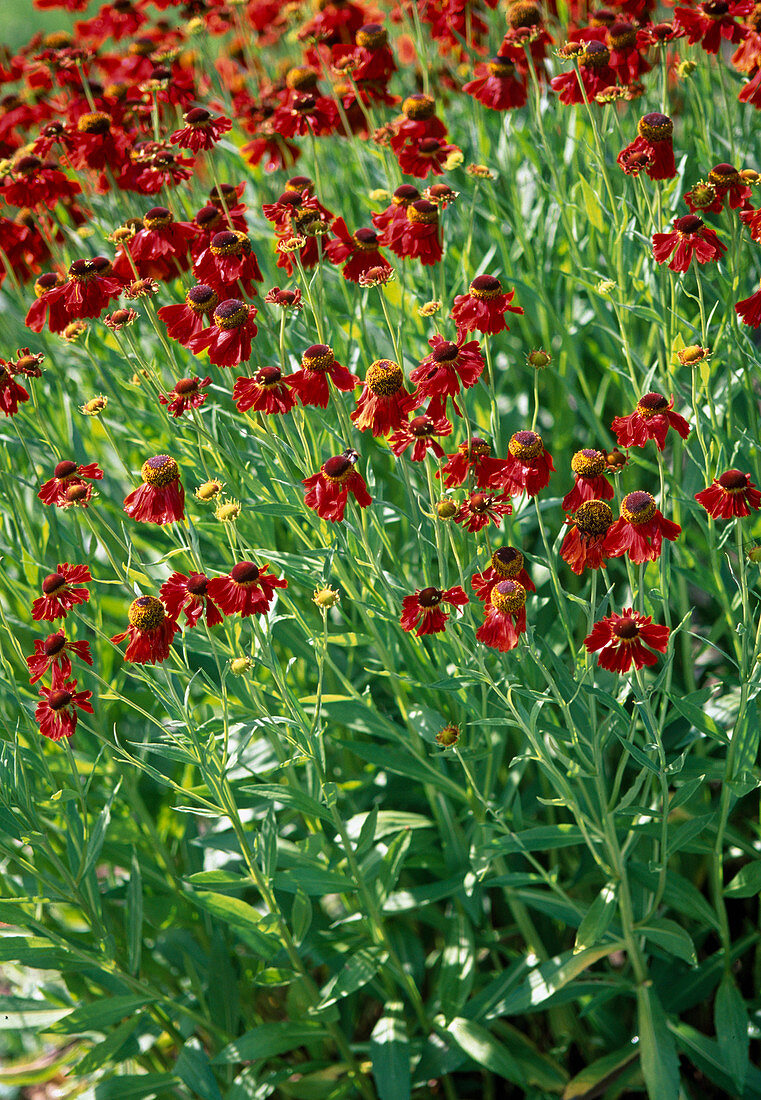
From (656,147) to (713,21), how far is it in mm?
525

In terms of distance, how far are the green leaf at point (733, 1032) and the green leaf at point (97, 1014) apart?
3.66ft

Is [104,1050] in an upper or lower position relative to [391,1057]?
upper

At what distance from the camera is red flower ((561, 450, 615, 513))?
4.62 ft

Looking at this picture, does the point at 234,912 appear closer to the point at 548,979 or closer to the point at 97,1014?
the point at 97,1014

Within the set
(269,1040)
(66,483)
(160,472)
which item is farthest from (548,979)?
(66,483)

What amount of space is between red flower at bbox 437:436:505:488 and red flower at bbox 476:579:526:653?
197 mm

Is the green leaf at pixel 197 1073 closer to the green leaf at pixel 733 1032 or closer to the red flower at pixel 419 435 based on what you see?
the green leaf at pixel 733 1032

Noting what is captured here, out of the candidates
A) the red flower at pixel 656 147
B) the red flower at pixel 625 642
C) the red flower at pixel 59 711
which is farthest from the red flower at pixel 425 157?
the red flower at pixel 59 711

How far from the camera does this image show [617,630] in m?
1.38

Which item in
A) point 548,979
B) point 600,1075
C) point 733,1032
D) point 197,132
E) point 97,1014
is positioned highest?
point 197,132

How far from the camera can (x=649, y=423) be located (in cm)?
144

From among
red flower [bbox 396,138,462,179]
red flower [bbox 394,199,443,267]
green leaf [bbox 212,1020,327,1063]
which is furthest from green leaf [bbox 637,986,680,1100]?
red flower [bbox 396,138,462,179]

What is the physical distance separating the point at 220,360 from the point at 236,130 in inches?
81.1

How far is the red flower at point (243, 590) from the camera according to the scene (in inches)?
57.7
